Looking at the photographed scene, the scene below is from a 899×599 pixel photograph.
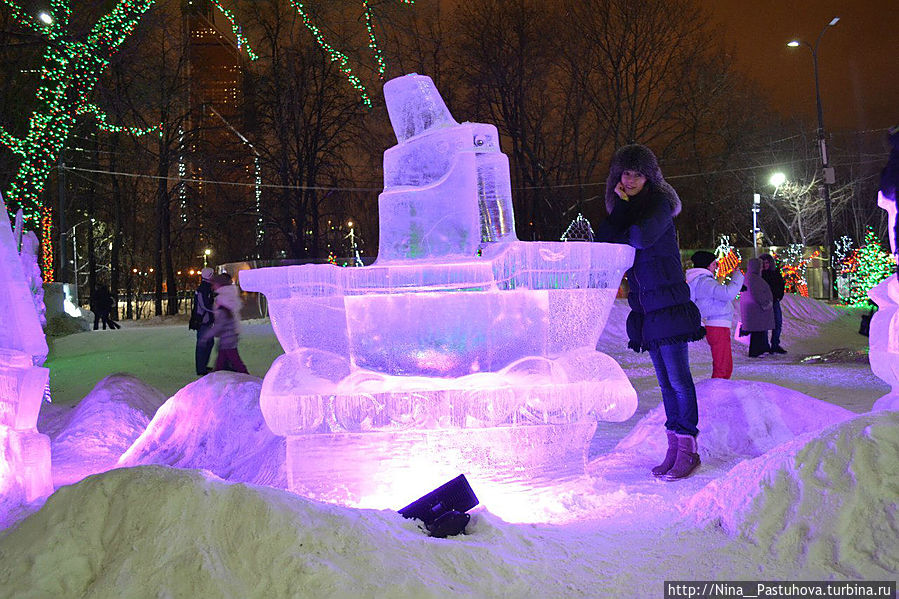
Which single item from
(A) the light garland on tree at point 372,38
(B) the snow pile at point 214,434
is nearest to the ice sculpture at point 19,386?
(B) the snow pile at point 214,434

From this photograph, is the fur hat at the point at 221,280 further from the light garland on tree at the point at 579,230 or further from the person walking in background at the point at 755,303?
the light garland on tree at the point at 579,230

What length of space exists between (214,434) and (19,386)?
81.5 inches

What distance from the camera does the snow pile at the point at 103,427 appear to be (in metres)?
5.20

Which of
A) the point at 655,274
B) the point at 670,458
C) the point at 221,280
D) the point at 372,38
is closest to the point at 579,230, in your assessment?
the point at 372,38

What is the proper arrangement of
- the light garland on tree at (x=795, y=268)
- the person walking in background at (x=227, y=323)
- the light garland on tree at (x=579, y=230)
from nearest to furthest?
the person walking in background at (x=227, y=323) < the light garland on tree at (x=795, y=268) < the light garland on tree at (x=579, y=230)

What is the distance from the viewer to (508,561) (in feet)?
8.57

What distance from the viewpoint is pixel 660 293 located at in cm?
393

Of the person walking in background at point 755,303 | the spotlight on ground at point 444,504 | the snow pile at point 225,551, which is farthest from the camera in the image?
the person walking in background at point 755,303

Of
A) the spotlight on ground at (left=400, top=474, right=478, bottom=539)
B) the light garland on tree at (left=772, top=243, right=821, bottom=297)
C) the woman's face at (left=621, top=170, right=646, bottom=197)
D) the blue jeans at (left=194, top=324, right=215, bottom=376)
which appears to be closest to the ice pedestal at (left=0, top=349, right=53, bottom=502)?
the spotlight on ground at (left=400, top=474, right=478, bottom=539)

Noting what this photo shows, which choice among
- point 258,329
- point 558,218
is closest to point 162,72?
point 258,329

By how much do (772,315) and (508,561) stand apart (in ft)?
34.3

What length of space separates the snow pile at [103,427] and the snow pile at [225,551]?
2418 mm

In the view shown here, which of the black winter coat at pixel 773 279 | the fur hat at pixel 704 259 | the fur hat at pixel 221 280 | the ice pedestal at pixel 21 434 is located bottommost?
the ice pedestal at pixel 21 434

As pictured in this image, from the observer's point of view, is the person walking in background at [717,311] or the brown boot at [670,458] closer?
the brown boot at [670,458]
